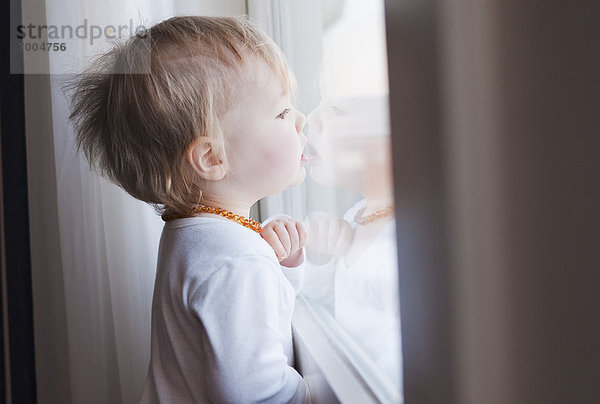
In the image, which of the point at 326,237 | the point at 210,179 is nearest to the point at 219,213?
→ the point at 210,179

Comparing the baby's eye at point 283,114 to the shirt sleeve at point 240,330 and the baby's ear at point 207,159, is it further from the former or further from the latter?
the shirt sleeve at point 240,330

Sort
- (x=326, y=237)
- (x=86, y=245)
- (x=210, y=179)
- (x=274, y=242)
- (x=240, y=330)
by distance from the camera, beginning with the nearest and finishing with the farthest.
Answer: (x=240, y=330) < (x=210, y=179) < (x=274, y=242) < (x=326, y=237) < (x=86, y=245)

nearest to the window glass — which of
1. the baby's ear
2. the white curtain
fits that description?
the baby's ear

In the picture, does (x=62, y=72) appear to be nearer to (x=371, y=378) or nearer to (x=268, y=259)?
(x=268, y=259)

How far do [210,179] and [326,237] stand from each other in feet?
1.07

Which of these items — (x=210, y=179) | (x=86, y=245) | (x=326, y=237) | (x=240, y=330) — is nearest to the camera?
(x=240, y=330)

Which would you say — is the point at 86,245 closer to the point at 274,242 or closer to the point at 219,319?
the point at 274,242

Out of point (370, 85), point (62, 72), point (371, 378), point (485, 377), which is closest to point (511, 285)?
point (485, 377)

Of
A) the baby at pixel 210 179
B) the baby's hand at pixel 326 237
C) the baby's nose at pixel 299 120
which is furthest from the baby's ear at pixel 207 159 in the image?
the baby's hand at pixel 326 237

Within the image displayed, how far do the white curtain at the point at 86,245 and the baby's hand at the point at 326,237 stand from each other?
37 cm

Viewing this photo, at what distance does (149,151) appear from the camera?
822mm

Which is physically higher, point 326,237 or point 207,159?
point 207,159

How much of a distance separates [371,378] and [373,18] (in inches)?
19.0

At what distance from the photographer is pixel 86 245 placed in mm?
1251
